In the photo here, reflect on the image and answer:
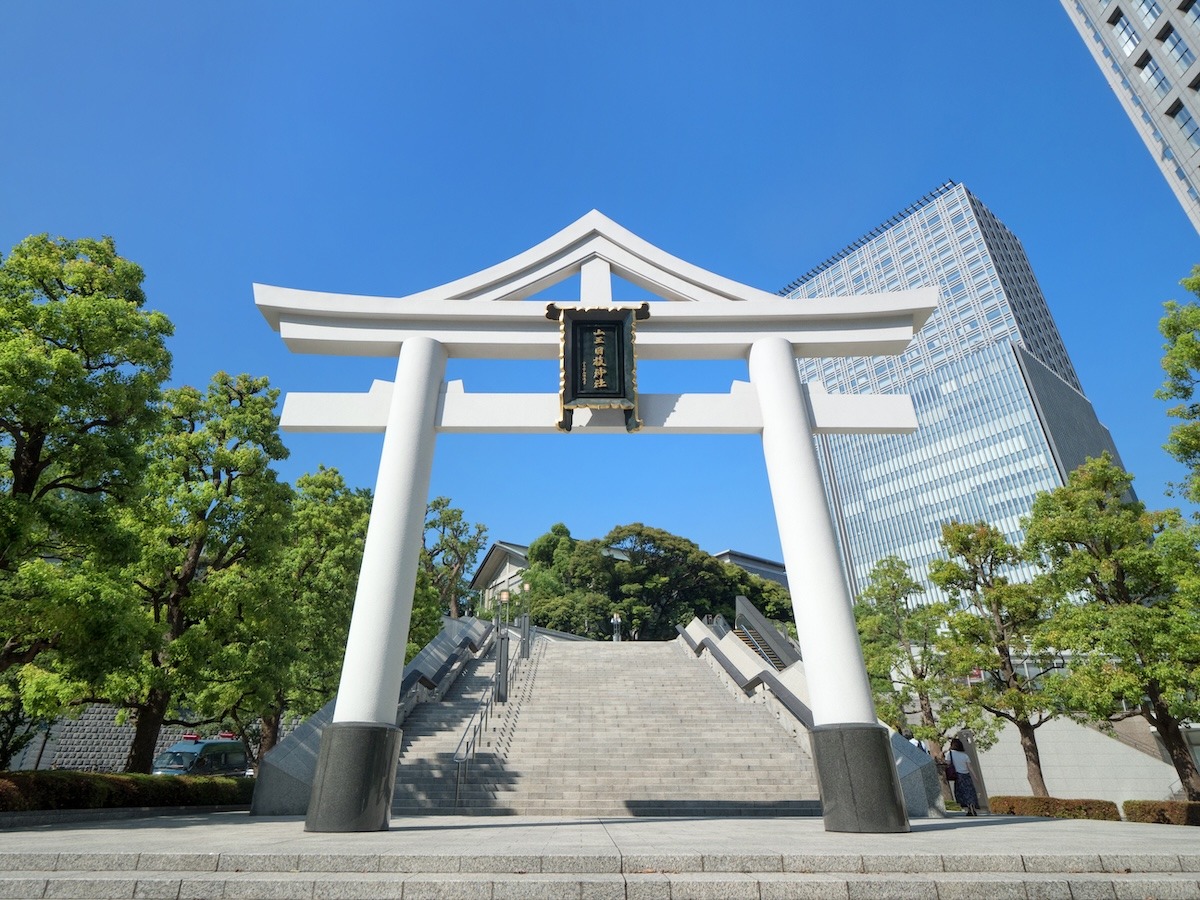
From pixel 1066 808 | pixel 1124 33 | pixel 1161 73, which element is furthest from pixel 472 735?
pixel 1124 33

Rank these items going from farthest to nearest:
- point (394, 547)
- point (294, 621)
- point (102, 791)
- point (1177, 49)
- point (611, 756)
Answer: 1. point (1177, 49)
2. point (294, 621)
3. point (611, 756)
4. point (102, 791)
5. point (394, 547)

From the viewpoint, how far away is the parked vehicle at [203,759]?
17.1m

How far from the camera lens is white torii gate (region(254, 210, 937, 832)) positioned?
22.6ft

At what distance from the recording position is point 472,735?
11.5m

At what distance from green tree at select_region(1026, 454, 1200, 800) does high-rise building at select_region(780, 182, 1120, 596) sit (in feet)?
152

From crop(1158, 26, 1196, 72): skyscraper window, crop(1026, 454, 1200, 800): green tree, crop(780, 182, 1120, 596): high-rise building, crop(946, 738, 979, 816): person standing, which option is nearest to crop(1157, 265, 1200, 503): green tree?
crop(1026, 454, 1200, 800): green tree

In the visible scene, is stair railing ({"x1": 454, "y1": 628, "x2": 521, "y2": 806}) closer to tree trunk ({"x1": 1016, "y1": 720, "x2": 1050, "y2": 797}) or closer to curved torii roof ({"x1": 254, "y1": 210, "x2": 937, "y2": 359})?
curved torii roof ({"x1": 254, "y1": 210, "x2": 937, "y2": 359})

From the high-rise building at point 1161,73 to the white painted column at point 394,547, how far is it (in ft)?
105

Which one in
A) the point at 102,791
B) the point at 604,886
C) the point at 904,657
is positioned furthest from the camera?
the point at 904,657

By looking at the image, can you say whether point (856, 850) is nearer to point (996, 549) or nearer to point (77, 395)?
point (77, 395)

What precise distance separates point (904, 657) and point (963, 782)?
433 inches

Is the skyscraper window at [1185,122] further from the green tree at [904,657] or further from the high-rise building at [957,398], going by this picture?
the high-rise building at [957,398]

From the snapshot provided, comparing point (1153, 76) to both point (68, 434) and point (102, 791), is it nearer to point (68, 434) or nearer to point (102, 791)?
point (68, 434)

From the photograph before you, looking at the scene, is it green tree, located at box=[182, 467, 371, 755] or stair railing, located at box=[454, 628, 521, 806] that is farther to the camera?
green tree, located at box=[182, 467, 371, 755]
